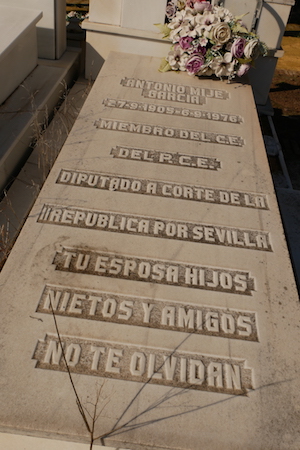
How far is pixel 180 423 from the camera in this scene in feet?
5.94

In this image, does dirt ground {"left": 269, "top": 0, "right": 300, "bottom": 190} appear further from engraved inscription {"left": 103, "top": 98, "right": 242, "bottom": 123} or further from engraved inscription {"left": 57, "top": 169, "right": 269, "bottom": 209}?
A: engraved inscription {"left": 57, "top": 169, "right": 269, "bottom": 209}

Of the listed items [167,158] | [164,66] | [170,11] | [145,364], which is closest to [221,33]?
[164,66]

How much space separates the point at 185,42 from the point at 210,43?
0.25 metres

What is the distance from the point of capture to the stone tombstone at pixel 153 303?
5.97ft

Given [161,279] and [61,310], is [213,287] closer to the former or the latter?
[161,279]

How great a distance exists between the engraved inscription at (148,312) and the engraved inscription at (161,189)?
920 millimetres

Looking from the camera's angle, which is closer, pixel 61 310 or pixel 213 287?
pixel 61 310

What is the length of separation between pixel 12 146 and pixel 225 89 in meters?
2.21

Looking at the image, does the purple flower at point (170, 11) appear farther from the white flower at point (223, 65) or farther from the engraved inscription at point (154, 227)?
the engraved inscription at point (154, 227)

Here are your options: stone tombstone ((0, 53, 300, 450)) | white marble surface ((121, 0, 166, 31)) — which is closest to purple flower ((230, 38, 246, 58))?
white marble surface ((121, 0, 166, 31))

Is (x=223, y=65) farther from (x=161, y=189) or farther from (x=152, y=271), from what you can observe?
(x=152, y=271)

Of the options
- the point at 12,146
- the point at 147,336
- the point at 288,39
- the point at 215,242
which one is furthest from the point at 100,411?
the point at 288,39

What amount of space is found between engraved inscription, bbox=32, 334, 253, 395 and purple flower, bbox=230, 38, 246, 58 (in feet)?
11.3

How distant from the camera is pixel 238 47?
457 cm
